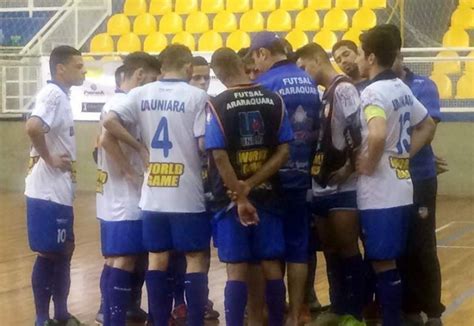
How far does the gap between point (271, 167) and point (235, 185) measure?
Answer: 241 millimetres

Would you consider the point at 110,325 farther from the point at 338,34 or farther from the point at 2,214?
the point at 338,34

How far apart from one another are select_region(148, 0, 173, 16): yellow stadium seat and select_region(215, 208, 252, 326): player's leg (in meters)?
12.2

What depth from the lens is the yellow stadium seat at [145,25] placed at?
55.5 feet

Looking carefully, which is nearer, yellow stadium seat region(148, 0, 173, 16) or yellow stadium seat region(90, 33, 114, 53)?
yellow stadium seat region(90, 33, 114, 53)

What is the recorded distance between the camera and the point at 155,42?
16.4 metres

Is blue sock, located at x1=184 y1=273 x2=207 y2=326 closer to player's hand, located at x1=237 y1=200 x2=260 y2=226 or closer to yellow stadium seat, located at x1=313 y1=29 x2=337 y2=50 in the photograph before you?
player's hand, located at x1=237 y1=200 x2=260 y2=226

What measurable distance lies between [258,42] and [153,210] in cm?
119

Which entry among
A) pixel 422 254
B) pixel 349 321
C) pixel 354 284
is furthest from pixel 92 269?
pixel 422 254

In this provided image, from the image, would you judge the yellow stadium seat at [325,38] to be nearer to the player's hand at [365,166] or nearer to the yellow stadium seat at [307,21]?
the yellow stadium seat at [307,21]

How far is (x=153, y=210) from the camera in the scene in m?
5.40

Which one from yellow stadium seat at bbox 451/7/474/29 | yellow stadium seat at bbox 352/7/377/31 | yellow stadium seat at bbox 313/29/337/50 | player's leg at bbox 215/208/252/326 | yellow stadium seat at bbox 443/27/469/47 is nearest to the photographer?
player's leg at bbox 215/208/252/326

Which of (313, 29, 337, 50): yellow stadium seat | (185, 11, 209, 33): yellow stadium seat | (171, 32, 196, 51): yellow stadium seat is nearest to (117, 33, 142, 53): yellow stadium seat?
(171, 32, 196, 51): yellow stadium seat

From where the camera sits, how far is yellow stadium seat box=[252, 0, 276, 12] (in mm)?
16531

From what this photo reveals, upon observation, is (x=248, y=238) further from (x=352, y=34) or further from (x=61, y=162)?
(x=352, y=34)
